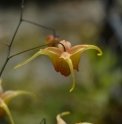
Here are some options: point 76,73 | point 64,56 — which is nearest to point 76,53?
point 64,56

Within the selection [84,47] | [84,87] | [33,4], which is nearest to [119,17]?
[84,87]

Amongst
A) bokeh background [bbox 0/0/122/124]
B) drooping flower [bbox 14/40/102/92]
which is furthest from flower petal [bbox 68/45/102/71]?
bokeh background [bbox 0/0/122/124]

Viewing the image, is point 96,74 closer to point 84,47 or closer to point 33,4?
point 84,47

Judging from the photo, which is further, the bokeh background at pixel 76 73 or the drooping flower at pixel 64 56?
the bokeh background at pixel 76 73

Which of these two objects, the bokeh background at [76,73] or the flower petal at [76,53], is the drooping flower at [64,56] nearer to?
the flower petal at [76,53]

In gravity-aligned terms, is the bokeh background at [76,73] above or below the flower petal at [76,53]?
below

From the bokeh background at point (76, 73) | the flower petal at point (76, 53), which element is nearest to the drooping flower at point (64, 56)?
the flower petal at point (76, 53)

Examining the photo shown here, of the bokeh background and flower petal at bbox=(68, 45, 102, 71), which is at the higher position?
flower petal at bbox=(68, 45, 102, 71)

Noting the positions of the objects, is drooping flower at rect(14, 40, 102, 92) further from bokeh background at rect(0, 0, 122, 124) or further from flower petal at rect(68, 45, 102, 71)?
bokeh background at rect(0, 0, 122, 124)
